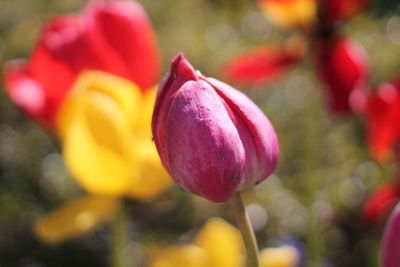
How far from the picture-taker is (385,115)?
795 mm

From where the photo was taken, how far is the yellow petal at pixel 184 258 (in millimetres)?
667


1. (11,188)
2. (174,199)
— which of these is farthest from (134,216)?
(11,188)

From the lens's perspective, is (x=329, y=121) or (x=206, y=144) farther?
(x=329, y=121)

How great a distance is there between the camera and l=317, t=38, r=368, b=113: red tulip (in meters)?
0.99

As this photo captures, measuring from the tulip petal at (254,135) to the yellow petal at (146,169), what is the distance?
271mm

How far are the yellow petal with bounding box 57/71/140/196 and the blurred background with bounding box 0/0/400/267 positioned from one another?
0.65 metres

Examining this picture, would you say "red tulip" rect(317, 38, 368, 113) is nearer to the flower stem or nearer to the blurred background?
the blurred background

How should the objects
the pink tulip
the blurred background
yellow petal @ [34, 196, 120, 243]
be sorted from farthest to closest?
the blurred background
yellow petal @ [34, 196, 120, 243]
the pink tulip

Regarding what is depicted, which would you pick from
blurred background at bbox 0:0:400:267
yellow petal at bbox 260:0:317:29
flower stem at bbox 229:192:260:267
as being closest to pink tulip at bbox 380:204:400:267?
flower stem at bbox 229:192:260:267

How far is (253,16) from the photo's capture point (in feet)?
9.07

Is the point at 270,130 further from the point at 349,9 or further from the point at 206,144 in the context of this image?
the point at 349,9

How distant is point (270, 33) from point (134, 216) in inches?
38.3

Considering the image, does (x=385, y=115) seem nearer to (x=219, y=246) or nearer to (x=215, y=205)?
(x=219, y=246)

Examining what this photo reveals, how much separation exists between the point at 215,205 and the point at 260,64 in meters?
0.72
